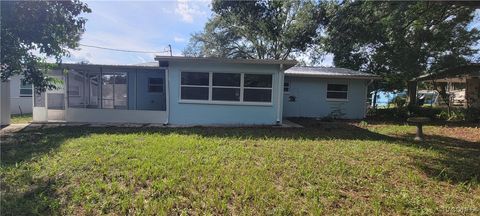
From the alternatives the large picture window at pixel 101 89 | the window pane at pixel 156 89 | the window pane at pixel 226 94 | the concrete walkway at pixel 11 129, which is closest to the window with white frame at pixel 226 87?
the window pane at pixel 226 94

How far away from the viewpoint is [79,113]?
13.6 metres

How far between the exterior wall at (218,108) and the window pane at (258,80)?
18cm

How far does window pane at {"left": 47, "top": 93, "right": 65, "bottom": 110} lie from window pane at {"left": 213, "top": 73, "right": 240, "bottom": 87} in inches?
263

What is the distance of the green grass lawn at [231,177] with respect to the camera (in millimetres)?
4480

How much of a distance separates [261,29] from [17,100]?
17037 mm

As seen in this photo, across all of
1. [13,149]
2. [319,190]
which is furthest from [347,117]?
[13,149]

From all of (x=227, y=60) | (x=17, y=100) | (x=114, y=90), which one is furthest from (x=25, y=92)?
(x=227, y=60)

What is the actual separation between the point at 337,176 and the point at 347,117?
12424 millimetres

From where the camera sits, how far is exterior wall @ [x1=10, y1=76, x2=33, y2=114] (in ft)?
60.1

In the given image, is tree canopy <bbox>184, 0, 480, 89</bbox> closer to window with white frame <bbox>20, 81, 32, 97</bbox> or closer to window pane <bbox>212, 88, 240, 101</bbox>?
window pane <bbox>212, 88, 240, 101</bbox>

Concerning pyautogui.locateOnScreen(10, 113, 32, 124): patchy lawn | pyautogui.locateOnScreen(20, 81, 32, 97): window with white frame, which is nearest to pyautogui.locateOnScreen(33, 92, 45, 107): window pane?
pyautogui.locateOnScreen(10, 113, 32, 124): patchy lawn

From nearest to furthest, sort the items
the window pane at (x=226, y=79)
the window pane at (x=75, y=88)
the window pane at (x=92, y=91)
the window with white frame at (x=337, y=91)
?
1. the window pane at (x=226, y=79)
2. the window pane at (x=75, y=88)
3. the window pane at (x=92, y=91)
4. the window with white frame at (x=337, y=91)

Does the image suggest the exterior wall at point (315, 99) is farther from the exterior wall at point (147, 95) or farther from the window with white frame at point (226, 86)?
the exterior wall at point (147, 95)

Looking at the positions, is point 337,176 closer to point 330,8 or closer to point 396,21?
point 396,21
